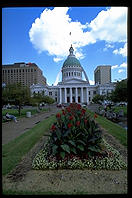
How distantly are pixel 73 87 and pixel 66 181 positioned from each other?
96362 millimetres

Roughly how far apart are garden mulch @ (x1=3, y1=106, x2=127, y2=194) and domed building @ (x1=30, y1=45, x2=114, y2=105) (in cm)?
9088

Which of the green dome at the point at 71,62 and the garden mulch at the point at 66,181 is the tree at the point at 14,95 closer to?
the garden mulch at the point at 66,181

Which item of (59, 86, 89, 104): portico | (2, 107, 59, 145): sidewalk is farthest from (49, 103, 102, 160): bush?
(59, 86, 89, 104): portico

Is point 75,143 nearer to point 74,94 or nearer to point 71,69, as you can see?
point 74,94

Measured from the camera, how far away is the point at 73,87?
9962 cm

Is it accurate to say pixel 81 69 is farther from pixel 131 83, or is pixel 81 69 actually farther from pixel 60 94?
pixel 131 83

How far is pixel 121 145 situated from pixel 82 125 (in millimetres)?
3097

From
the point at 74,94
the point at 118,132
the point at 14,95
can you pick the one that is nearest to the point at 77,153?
the point at 118,132

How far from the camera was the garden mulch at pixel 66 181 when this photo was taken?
139 inches

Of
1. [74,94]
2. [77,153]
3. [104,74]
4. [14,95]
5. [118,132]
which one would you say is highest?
[104,74]

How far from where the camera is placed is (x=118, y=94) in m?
21.8

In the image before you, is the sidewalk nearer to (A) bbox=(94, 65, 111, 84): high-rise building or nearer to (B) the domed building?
(B) the domed building

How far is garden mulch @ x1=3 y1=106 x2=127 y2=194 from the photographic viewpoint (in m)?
3.54
